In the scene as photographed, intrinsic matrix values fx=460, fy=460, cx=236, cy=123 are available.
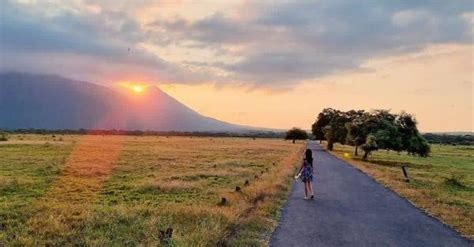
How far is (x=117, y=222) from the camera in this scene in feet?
44.1

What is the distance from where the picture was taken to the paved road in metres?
11.0

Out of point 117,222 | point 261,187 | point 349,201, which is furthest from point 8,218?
point 349,201

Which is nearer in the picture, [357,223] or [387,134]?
[357,223]

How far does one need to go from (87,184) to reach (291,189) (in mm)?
10876

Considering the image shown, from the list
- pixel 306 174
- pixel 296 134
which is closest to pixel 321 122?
pixel 296 134

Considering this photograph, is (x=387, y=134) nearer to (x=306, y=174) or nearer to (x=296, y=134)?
(x=306, y=174)

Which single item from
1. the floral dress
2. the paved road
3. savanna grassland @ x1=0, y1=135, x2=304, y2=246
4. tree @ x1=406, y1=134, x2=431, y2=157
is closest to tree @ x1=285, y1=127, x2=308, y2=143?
tree @ x1=406, y1=134, x2=431, y2=157

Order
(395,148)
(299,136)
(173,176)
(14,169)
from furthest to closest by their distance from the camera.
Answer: (299,136) → (395,148) → (14,169) → (173,176)

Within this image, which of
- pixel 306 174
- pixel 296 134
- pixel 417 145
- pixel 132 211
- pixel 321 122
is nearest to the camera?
pixel 132 211

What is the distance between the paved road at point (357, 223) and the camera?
10961 mm

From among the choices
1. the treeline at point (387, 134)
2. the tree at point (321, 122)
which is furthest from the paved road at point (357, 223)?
the tree at point (321, 122)

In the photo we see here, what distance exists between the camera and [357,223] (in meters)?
13.1

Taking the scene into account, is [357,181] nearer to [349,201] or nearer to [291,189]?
[291,189]

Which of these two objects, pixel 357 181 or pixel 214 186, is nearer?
pixel 214 186
